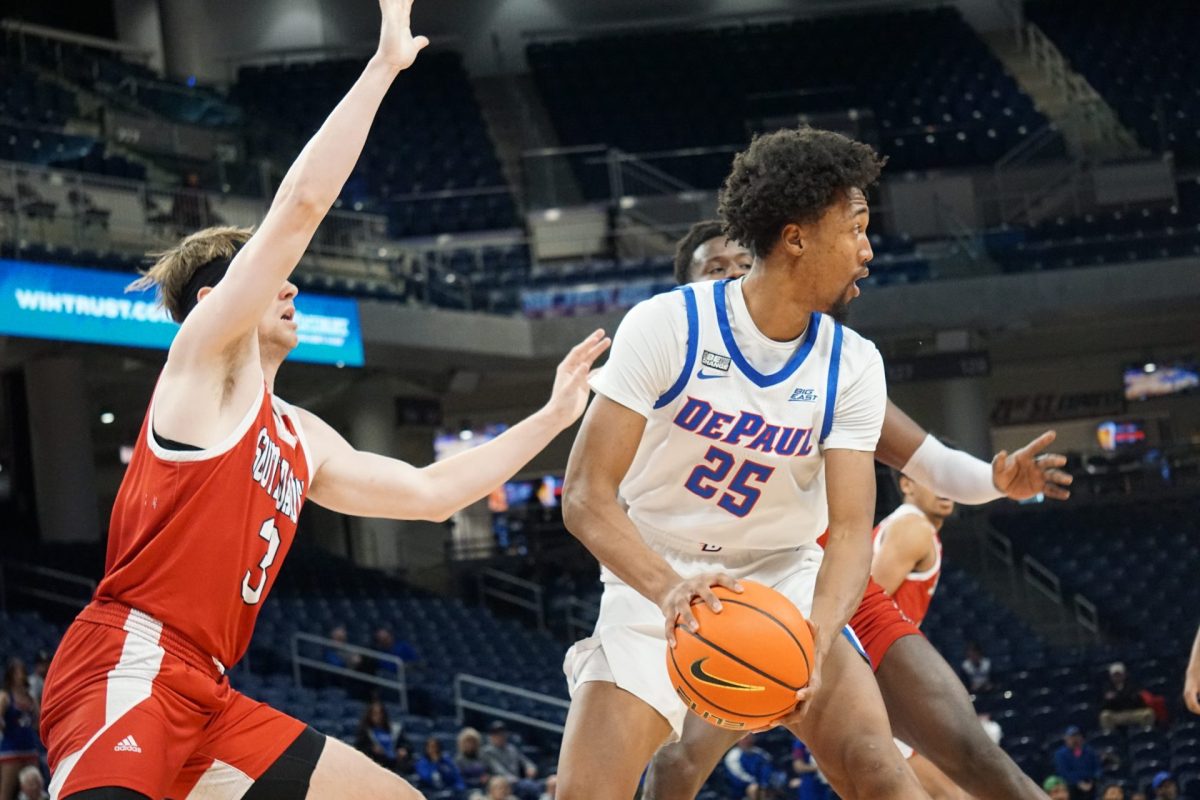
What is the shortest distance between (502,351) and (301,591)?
14.8ft

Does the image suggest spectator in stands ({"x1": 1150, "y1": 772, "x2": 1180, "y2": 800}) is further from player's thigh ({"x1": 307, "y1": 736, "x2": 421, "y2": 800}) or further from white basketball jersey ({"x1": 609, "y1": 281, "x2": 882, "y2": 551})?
player's thigh ({"x1": 307, "y1": 736, "x2": 421, "y2": 800})

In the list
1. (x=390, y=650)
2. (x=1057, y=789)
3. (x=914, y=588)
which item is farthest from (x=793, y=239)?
(x=390, y=650)

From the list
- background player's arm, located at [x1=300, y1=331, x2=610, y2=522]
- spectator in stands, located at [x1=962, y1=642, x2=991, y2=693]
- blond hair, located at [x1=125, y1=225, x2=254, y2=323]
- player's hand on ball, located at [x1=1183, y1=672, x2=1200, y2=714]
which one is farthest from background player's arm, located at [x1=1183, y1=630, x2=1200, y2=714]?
spectator in stands, located at [x1=962, y1=642, x2=991, y2=693]

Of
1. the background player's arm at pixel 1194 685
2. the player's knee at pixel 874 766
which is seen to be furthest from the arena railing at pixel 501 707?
the player's knee at pixel 874 766

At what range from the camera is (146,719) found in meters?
3.69

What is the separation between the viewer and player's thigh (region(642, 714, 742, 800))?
4.95 meters

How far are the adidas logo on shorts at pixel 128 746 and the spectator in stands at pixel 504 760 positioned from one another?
10.6 meters

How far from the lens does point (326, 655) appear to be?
59.7 ft

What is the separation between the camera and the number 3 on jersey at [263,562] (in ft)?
13.1

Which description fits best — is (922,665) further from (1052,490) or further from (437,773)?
(437,773)

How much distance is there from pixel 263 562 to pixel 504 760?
1110cm

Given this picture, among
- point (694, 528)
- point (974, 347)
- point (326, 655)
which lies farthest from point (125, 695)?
point (974, 347)

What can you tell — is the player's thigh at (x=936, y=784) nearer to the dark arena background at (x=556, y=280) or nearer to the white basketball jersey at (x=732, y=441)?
the white basketball jersey at (x=732, y=441)

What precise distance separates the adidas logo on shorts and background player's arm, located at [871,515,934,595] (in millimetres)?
3559
